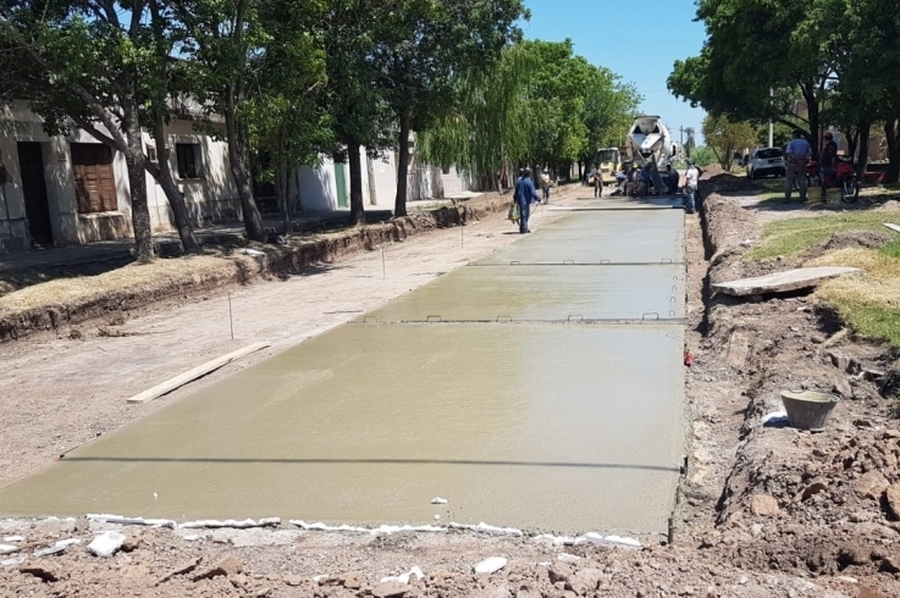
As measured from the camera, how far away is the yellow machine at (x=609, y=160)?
48188 mm

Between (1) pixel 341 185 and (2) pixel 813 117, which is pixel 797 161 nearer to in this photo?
(2) pixel 813 117

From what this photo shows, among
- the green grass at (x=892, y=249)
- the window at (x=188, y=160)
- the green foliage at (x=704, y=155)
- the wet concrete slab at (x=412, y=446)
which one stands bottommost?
the wet concrete slab at (x=412, y=446)

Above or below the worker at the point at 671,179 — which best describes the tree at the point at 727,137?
above

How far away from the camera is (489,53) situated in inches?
845

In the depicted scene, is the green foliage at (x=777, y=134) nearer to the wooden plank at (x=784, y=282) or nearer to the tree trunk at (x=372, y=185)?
the tree trunk at (x=372, y=185)

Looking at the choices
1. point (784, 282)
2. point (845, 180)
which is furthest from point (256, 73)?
point (845, 180)

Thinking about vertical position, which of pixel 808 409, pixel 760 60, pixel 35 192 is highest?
pixel 760 60

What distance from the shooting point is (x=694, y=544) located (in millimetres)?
3748

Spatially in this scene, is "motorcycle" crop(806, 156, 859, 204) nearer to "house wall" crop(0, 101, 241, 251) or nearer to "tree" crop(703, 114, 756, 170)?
"house wall" crop(0, 101, 241, 251)

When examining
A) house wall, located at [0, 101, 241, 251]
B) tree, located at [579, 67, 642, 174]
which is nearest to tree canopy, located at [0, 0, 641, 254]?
house wall, located at [0, 101, 241, 251]

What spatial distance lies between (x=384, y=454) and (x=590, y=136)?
54.8 metres

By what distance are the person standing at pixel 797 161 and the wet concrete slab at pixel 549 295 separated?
25.3ft

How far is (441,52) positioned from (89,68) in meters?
10.4

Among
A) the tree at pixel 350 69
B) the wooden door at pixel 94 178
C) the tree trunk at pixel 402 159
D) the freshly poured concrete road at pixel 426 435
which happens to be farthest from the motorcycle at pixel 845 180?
the wooden door at pixel 94 178
